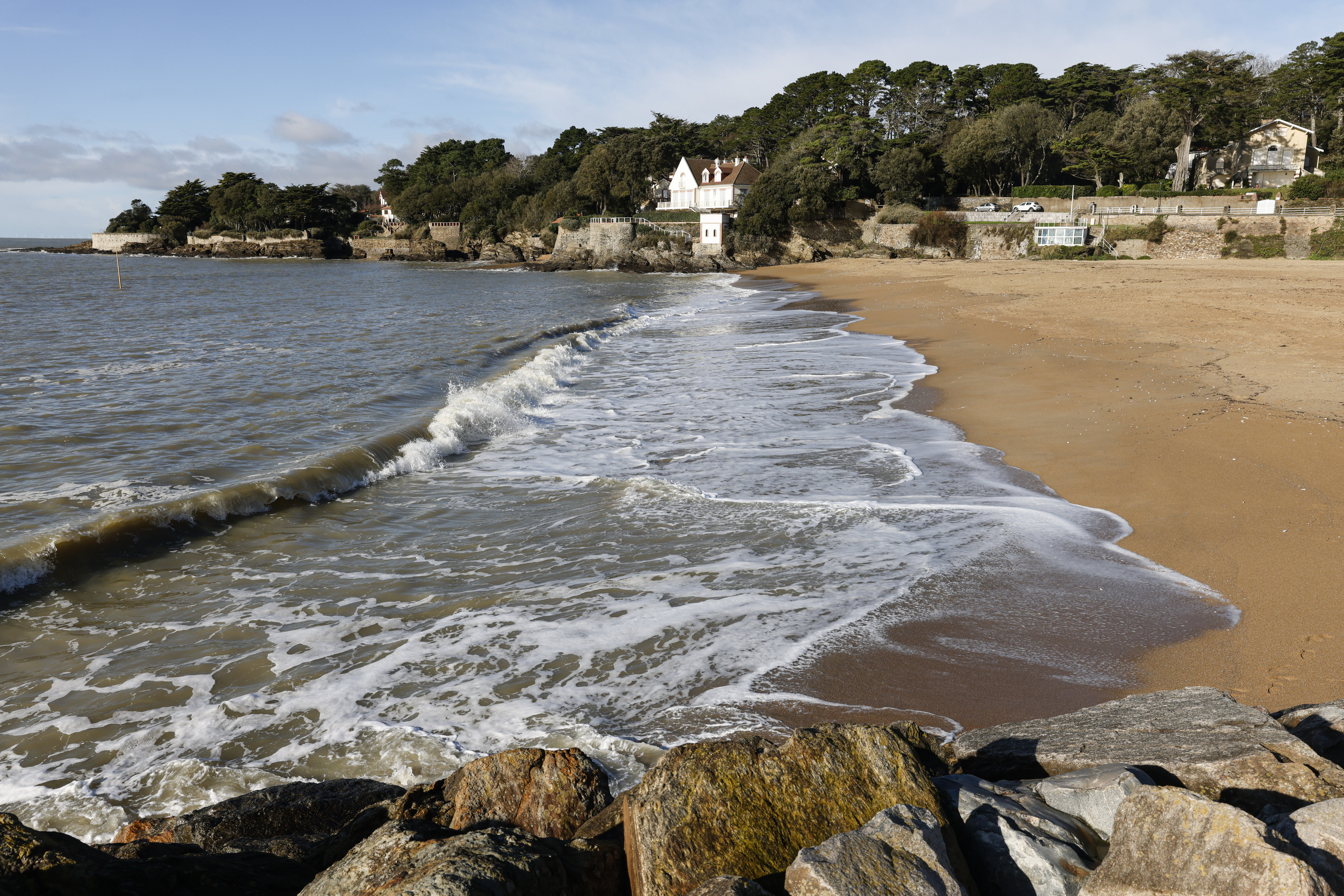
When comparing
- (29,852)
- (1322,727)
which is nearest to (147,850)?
(29,852)

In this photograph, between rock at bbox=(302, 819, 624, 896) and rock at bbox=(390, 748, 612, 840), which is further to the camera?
rock at bbox=(390, 748, 612, 840)

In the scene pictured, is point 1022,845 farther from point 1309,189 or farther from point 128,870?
point 1309,189

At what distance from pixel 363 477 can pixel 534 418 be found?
3.99 meters

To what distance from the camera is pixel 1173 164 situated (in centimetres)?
5703

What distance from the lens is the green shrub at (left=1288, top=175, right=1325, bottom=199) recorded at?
42.2 metres

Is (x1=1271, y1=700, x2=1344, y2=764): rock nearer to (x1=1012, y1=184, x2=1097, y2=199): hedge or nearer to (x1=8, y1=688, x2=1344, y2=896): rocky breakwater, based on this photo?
(x1=8, y1=688, x2=1344, y2=896): rocky breakwater

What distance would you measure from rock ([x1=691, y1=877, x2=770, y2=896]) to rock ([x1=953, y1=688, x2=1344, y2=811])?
5.41 ft

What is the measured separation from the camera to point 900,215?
196 ft

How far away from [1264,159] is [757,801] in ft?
231

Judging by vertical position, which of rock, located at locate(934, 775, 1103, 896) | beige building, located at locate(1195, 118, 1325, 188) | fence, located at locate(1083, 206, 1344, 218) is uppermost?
beige building, located at locate(1195, 118, 1325, 188)

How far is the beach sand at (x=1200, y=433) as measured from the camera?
17.1ft

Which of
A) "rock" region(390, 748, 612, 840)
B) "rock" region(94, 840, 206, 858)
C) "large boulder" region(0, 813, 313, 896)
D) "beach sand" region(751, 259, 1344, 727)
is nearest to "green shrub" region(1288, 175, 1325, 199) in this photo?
"beach sand" region(751, 259, 1344, 727)

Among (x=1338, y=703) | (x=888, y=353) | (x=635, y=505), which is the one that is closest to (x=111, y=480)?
(x=635, y=505)

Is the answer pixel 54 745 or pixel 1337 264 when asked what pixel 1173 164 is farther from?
pixel 54 745
